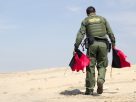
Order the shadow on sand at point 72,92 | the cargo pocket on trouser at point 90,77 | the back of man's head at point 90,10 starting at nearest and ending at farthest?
the cargo pocket on trouser at point 90,77
the back of man's head at point 90,10
the shadow on sand at point 72,92

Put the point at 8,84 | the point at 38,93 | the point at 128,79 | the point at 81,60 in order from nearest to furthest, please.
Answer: the point at 81,60
the point at 38,93
the point at 128,79
the point at 8,84

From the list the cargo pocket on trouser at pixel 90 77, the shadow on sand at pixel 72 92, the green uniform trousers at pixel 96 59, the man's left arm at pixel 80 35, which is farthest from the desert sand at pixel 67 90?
the man's left arm at pixel 80 35

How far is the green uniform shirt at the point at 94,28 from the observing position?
11539mm

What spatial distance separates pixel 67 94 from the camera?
1207cm

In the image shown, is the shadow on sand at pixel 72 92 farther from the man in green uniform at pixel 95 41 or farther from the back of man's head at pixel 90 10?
the back of man's head at pixel 90 10

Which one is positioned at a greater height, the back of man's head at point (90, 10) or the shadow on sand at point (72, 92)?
the back of man's head at point (90, 10)

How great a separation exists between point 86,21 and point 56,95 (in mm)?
1978

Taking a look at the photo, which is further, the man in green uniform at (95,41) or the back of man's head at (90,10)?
the back of man's head at (90,10)

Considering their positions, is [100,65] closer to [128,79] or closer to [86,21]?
[86,21]

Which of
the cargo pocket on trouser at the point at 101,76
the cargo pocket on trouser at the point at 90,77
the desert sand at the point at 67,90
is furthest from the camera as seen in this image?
the cargo pocket on trouser at the point at 90,77

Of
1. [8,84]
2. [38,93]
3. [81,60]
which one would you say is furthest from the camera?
[8,84]

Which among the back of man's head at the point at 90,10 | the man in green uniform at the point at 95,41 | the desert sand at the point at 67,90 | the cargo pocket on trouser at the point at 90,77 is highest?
the back of man's head at the point at 90,10

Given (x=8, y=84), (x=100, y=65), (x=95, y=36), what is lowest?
(x=8, y=84)

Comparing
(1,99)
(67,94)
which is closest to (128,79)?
(67,94)
